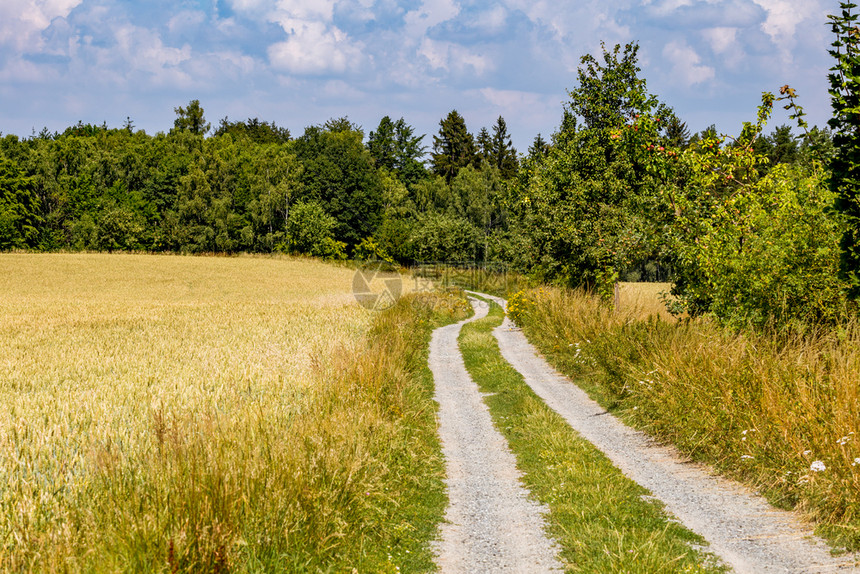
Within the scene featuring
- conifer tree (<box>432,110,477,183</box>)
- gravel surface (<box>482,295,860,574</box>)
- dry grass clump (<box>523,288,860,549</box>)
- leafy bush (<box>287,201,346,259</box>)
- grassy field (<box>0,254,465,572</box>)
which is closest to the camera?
grassy field (<box>0,254,465,572</box>)

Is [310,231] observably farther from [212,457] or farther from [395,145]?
[212,457]

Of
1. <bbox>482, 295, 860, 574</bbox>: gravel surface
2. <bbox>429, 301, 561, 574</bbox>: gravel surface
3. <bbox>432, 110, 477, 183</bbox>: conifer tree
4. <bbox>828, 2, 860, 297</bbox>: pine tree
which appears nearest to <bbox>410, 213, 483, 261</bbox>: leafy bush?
<bbox>432, 110, 477, 183</bbox>: conifer tree

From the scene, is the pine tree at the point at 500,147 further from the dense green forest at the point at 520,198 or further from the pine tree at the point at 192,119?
the pine tree at the point at 192,119

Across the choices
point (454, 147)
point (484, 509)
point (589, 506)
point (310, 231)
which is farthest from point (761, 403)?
point (454, 147)

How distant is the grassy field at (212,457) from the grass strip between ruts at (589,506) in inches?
61.8

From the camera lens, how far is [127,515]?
16.0 feet

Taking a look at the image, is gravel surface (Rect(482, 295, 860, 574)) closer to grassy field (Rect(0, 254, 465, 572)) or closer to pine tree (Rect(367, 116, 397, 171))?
grassy field (Rect(0, 254, 465, 572))

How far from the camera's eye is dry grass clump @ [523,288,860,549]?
657cm

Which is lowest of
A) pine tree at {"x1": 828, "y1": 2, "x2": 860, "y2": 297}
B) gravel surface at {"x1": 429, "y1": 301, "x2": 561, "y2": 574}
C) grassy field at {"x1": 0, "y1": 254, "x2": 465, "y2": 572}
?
gravel surface at {"x1": 429, "y1": 301, "x2": 561, "y2": 574}

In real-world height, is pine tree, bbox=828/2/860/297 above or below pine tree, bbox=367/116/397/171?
below

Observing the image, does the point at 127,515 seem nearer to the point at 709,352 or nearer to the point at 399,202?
the point at 709,352

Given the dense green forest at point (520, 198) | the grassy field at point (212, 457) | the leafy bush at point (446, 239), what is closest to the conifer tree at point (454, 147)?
the dense green forest at point (520, 198)

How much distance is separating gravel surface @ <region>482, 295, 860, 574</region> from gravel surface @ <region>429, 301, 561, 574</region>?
1.75m

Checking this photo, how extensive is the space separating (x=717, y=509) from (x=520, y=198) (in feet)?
91.4
